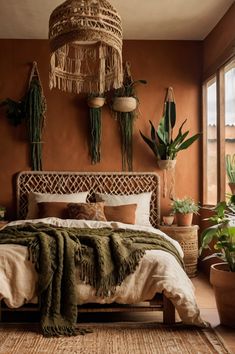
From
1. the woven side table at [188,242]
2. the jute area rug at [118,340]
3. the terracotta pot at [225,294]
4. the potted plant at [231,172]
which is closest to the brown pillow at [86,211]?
the woven side table at [188,242]

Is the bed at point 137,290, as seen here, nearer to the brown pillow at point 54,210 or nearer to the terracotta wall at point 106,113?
the brown pillow at point 54,210

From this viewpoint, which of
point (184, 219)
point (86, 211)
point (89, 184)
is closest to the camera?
point (86, 211)

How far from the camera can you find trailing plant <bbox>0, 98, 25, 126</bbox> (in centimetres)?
578

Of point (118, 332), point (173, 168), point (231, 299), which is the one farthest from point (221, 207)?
point (173, 168)

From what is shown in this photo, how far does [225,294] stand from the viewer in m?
3.47

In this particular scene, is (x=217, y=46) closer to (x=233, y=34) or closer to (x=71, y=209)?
(x=233, y=34)

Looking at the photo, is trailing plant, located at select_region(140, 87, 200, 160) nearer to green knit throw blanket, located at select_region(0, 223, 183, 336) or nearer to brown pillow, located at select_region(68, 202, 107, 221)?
brown pillow, located at select_region(68, 202, 107, 221)

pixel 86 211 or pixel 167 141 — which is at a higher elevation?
pixel 167 141

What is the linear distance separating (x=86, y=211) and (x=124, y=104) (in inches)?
61.5

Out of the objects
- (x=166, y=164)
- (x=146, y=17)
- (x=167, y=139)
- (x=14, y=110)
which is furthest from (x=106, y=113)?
(x=146, y=17)

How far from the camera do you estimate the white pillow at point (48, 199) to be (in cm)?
550

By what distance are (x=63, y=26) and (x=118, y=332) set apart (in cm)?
237

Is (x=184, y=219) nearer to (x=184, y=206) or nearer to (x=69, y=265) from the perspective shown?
(x=184, y=206)

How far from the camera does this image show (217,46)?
5.32 m
